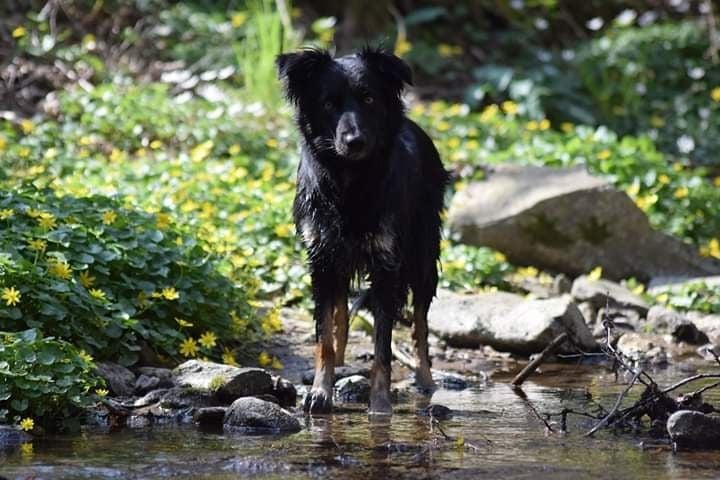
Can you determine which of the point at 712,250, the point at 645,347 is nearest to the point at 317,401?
the point at 645,347

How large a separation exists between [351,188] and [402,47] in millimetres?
8664

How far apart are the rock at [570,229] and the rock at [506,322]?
1.41 m

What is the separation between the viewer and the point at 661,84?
14961 millimetres

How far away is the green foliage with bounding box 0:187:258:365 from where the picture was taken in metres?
5.43

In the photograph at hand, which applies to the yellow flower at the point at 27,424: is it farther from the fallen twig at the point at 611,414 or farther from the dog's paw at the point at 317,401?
the fallen twig at the point at 611,414

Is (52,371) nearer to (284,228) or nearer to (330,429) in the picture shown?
(330,429)

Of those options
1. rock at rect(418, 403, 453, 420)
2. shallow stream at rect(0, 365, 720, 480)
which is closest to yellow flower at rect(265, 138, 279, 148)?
shallow stream at rect(0, 365, 720, 480)

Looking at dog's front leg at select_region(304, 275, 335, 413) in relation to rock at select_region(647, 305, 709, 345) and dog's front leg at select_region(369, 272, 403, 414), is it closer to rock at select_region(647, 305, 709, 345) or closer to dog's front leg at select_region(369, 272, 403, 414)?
dog's front leg at select_region(369, 272, 403, 414)

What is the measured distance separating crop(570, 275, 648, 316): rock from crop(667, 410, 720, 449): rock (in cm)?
340

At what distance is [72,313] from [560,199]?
4633mm

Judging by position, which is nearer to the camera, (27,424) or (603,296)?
(27,424)

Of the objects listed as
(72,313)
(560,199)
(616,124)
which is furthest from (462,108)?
(72,313)

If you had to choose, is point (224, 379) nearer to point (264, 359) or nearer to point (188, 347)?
point (188, 347)

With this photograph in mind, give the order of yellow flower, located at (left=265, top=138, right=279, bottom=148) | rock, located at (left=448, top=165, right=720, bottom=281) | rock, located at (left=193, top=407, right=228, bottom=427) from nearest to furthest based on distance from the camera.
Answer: rock, located at (left=193, top=407, right=228, bottom=427) → rock, located at (left=448, top=165, right=720, bottom=281) → yellow flower, located at (left=265, top=138, right=279, bottom=148)
